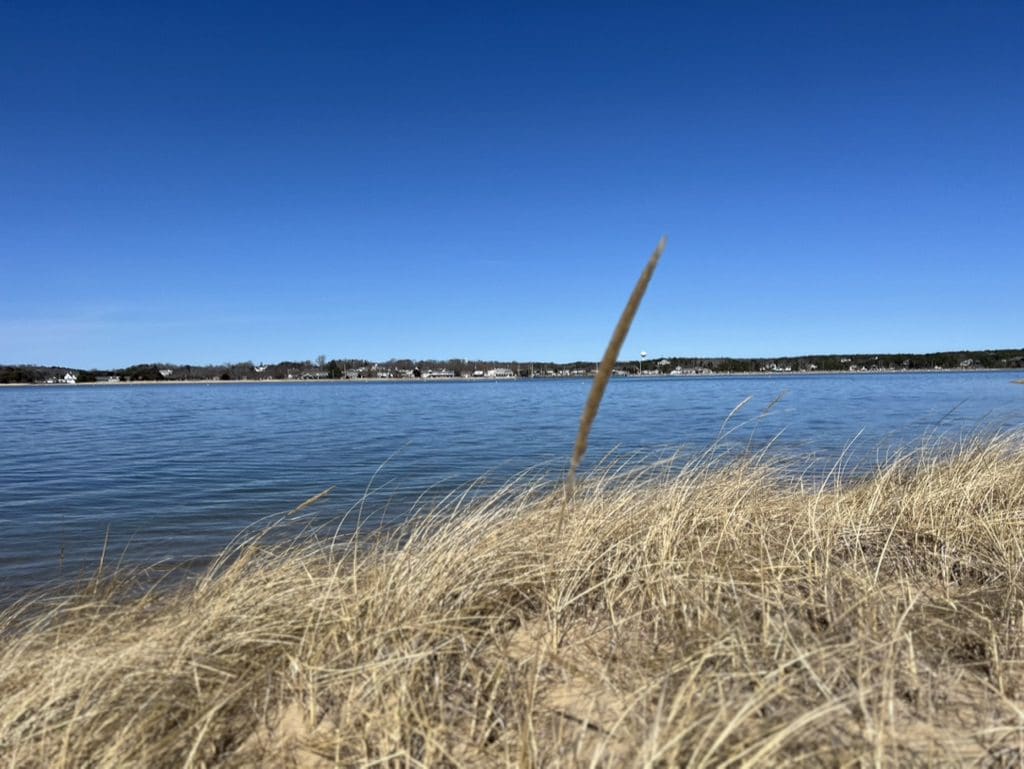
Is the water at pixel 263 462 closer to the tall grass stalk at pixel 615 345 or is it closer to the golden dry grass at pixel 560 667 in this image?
the golden dry grass at pixel 560 667

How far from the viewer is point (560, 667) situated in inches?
113

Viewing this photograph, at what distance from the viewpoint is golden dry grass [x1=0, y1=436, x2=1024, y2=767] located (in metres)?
2.24

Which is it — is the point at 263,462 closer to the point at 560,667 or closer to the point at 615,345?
the point at 560,667

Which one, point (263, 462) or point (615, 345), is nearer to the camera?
point (615, 345)

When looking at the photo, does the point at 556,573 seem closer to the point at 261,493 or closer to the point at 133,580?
the point at 133,580

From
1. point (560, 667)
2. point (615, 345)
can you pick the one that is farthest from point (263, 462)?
point (615, 345)

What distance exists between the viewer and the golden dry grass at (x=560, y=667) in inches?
88.1

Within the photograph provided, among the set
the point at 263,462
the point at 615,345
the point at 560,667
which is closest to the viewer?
the point at 615,345

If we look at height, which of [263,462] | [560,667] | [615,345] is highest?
[615,345]

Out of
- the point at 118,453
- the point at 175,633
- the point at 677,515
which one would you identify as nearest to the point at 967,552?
the point at 677,515

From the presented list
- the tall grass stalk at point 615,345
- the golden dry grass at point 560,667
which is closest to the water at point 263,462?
the golden dry grass at point 560,667

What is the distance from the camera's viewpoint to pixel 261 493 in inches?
512

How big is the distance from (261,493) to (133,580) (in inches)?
270

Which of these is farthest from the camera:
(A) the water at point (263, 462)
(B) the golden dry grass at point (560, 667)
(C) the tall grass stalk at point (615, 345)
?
(A) the water at point (263, 462)
